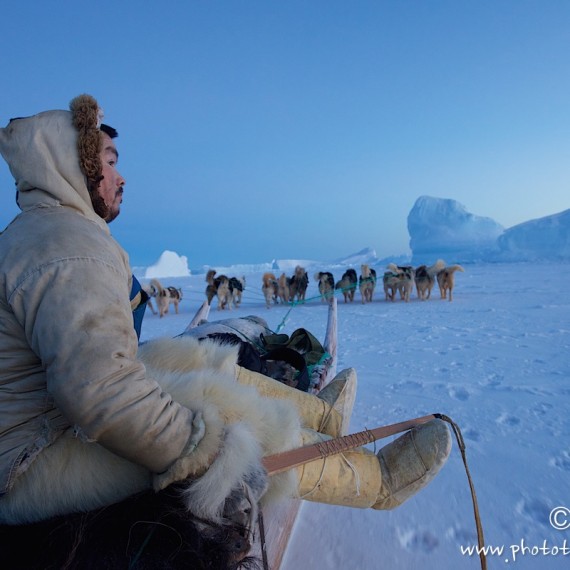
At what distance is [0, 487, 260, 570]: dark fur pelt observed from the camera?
92 centimetres

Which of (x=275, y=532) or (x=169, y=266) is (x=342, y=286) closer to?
(x=275, y=532)

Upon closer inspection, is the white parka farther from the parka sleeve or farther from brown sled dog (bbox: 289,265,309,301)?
brown sled dog (bbox: 289,265,309,301)

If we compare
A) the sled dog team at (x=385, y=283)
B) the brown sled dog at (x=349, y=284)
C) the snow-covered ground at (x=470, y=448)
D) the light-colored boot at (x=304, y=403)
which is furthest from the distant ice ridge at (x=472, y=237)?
the light-colored boot at (x=304, y=403)

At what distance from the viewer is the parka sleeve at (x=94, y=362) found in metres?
0.91

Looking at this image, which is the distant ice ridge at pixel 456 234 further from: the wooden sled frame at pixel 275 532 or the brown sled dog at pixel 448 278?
the wooden sled frame at pixel 275 532

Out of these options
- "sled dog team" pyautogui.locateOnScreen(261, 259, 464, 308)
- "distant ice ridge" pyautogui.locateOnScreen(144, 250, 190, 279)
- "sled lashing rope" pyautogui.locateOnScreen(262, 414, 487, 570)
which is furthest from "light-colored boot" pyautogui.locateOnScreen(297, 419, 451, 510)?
"distant ice ridge" pyautogui.locateOnScreen(144, 250, 190, 279)

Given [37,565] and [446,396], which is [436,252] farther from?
[37,565]

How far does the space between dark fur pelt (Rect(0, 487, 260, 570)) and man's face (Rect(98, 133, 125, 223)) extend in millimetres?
924

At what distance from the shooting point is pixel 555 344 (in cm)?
516

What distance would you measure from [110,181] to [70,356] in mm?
668

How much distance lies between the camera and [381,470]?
1.54 m

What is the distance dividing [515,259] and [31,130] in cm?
3560

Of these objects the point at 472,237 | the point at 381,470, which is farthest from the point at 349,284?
the point at 472,237

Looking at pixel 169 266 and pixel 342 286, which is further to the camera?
pixel 169 266
